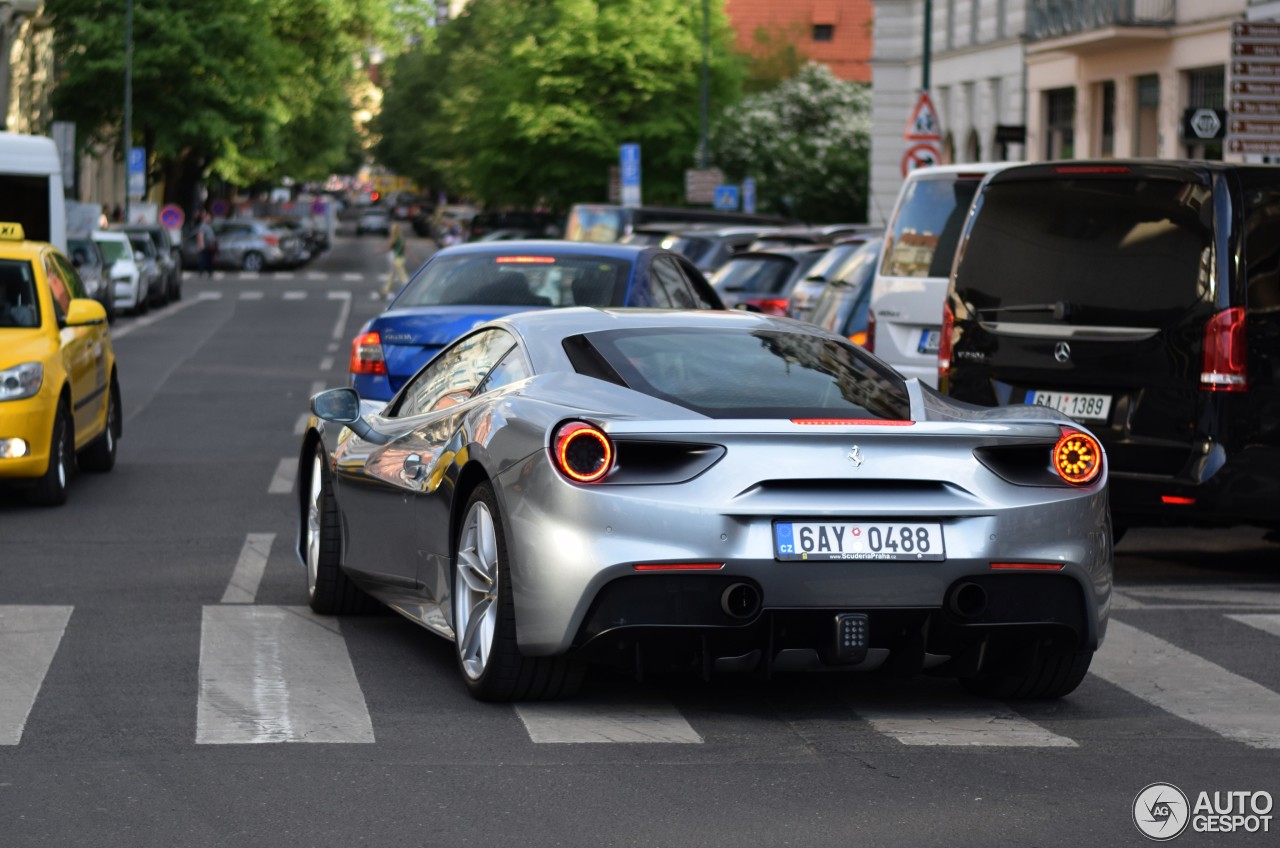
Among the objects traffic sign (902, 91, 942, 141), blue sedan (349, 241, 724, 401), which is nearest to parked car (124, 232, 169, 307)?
traffic sign (902, 91, 942, 141)

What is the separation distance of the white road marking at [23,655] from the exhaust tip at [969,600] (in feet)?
8.94

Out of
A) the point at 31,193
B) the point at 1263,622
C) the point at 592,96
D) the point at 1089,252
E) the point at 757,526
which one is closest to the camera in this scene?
the point at 757,526

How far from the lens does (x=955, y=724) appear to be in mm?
7156

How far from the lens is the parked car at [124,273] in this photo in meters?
40.8

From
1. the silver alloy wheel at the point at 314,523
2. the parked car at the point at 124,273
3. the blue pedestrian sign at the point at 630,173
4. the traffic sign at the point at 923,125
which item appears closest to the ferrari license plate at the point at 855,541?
Result: the silver alloy wheel at the point at 314,523

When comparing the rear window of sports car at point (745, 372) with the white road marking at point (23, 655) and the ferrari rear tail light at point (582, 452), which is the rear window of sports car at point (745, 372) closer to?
the ferrari rear tail light at point (582, 452)

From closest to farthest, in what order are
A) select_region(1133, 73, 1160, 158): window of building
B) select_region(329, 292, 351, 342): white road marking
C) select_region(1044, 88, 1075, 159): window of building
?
select_region(329, 292, 351, 342): white road marking → select_region(1133, 73, 1160, 158): window of building → select_region(1044, 88, 1075, 159): window of building

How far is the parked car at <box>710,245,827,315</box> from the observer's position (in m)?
22.6

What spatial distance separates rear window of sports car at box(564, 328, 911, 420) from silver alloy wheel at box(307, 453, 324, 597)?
2.07m

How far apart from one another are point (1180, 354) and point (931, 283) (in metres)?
4.57

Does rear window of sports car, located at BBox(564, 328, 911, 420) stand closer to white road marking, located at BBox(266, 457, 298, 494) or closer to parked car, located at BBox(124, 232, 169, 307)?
white road marking, located at BBox(266, 457, 298, 494)

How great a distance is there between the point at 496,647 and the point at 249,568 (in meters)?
3.92

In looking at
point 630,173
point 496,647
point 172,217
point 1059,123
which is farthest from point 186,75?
point 496,647

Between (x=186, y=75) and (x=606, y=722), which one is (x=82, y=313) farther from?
(x=186, y=75)
